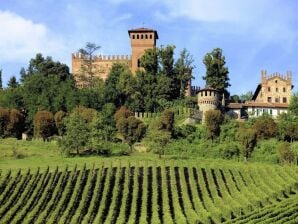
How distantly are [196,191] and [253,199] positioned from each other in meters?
5.22

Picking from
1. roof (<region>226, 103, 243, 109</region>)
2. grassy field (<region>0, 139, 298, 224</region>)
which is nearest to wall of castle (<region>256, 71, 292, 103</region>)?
roof (<region>226, 103, 243, 109</region>)

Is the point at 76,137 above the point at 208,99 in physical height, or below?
below

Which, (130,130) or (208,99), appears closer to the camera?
(130,130)

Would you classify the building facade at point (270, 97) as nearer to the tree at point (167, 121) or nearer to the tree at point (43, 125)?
the tree at point (167, 121)

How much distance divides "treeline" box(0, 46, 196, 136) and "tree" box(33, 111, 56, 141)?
289 centimetres

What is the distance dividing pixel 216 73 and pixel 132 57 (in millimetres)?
16088

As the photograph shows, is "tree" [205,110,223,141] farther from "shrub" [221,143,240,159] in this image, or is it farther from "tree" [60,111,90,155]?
"tree" [60,111,90,155]

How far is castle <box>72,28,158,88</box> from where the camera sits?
95.5 metres

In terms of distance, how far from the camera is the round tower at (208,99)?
8038cm

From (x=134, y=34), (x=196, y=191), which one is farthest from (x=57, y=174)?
(x=134, y=34)

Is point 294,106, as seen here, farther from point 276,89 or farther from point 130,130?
point 130,130

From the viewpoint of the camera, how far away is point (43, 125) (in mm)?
71938

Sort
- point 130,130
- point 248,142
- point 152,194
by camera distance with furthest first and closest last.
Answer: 1. point 130,130
2. point 248,142
3. point 152,194

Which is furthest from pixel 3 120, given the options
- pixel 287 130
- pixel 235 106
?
pixel 287 130
